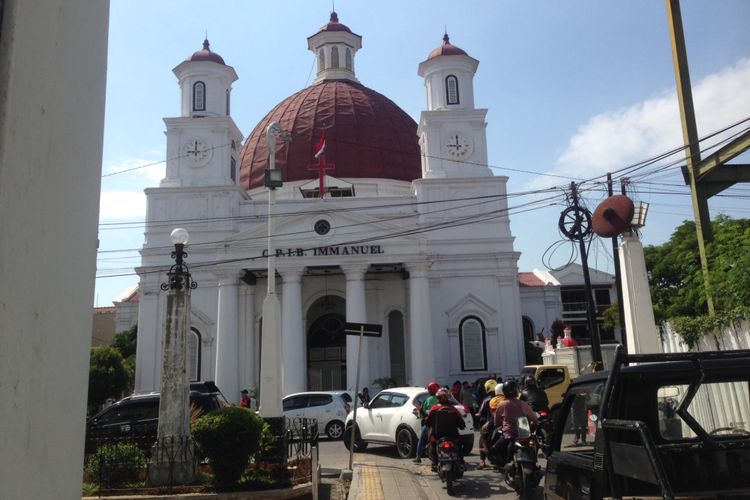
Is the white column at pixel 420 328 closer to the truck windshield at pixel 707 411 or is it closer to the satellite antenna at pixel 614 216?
the satellite antenna at pixel 614 216

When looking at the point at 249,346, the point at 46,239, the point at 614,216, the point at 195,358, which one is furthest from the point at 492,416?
the point at 195,358

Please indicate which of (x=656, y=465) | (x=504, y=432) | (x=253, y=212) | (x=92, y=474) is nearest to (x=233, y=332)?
(x=253, y=212)

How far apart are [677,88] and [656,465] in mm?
9541

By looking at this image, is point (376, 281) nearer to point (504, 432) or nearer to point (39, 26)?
point (504, 432)

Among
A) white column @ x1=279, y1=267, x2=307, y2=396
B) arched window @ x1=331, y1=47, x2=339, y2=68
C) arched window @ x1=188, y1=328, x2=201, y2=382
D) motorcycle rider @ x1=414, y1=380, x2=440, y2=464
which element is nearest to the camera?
motorcycle rider @ x1=414, y1=380, x2=440, y2=464

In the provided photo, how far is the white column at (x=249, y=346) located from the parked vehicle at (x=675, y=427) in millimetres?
25293

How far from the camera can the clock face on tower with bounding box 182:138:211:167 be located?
3198 centimetres

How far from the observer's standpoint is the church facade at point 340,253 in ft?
88.9

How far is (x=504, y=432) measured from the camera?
8.78m

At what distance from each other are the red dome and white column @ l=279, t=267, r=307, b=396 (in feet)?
31.1

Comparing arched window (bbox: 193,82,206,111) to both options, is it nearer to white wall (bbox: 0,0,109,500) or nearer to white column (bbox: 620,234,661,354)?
white column (bbox: 620,234,661,354)

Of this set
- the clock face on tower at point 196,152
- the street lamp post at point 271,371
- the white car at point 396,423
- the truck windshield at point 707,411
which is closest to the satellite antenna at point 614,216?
the white car at point 396,423

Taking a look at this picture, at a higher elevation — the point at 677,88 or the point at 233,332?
the point at 677,88

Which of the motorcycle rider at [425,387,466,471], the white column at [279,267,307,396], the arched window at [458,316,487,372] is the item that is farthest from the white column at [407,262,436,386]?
the motorcycle rider at [425,387,466,471]
